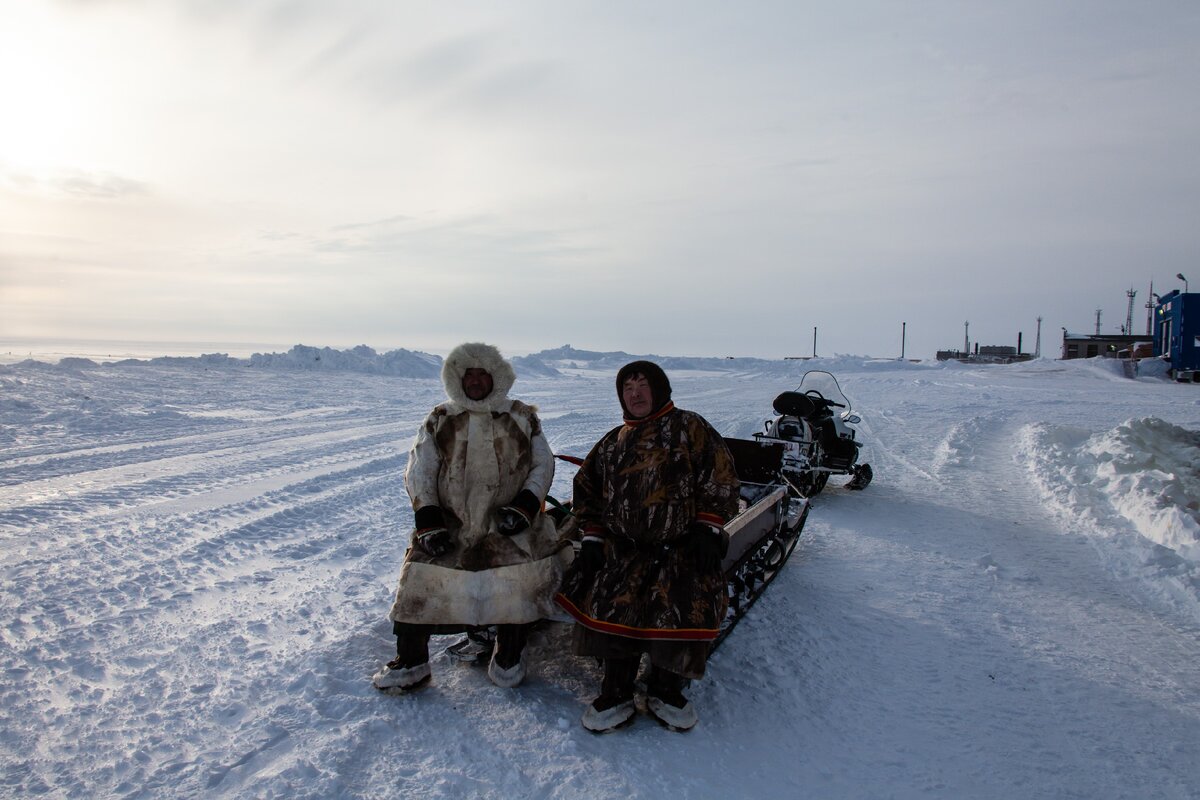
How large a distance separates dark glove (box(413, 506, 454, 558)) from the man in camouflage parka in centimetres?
62

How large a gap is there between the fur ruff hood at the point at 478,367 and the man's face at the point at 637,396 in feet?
1.87

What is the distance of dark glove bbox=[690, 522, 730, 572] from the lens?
347 centimetres

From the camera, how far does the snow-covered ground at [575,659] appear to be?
2988mm

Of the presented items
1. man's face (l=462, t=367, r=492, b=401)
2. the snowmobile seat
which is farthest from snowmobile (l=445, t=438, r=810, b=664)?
man's face (l=462, t=367, r=492, b=401)

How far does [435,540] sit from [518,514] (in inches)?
15.8

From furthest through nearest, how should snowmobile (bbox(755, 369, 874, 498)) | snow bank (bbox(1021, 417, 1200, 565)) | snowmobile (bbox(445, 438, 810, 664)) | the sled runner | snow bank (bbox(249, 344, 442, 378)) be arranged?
snow bank (bbox(249, 344, 442, 378)) < snowmobile (bbox(755, 369, 874, 498)) < snow bank (bbox(1021, 417, 1200, 565)) < the sled runner < snowmobile (bbox(445, 438, 810, 664))

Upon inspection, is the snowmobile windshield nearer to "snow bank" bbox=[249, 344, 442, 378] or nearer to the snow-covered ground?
the snow-covered ground

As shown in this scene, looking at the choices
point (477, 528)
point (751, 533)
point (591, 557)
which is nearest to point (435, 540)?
point (477, 528)

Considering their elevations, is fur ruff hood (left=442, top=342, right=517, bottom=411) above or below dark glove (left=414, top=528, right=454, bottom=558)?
above

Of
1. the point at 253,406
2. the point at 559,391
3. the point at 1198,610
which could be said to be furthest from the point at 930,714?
the point at 559,391

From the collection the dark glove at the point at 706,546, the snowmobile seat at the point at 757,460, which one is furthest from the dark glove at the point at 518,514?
the snowmobile seat at the point at 757,460

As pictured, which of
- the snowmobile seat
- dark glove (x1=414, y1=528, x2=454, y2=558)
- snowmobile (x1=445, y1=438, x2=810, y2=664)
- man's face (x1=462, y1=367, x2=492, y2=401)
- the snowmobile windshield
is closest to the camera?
dark glove (x1=414, y1=528, x2=454, y2=558)

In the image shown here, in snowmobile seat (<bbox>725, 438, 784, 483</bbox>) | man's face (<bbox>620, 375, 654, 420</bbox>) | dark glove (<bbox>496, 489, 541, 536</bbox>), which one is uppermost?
man's face (<bbox>620, 375, 654, 420</bbox>)

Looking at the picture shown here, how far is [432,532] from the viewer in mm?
3535
